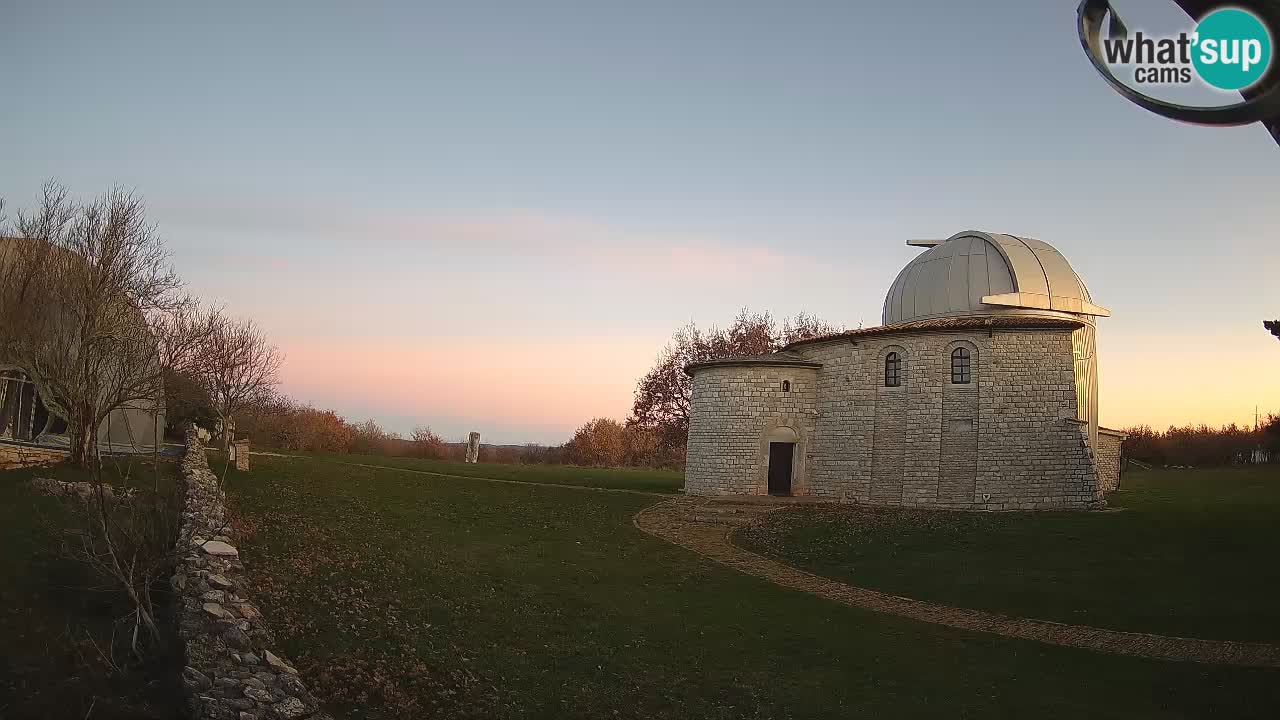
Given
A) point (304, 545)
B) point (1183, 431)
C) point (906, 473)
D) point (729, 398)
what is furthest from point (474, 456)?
point (1183, 431)

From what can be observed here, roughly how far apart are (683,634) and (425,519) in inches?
372

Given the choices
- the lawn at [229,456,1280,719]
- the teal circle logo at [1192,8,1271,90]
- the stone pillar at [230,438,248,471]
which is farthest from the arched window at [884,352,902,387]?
the teal circle logo at [1192,8,1271,90]

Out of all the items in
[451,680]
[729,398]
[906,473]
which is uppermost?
[729,398]

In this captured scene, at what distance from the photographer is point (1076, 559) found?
16516 millimetres

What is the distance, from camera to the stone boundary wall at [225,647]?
698cm

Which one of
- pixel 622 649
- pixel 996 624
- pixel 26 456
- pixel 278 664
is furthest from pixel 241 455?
pixel 996 624

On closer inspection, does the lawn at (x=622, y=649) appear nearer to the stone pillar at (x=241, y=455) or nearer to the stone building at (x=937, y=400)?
the stone pillar at (x=241, y=455)

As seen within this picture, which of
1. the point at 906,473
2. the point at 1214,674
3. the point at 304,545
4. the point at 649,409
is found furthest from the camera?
the point at 649,409

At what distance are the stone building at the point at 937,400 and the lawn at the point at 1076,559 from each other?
1.96 meters

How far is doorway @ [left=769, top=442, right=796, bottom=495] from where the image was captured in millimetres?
27906

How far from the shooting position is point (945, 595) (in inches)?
551

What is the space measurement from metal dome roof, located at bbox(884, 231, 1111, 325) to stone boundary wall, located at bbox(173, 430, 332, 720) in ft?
75.0

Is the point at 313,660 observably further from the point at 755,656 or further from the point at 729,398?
the point at 729,398

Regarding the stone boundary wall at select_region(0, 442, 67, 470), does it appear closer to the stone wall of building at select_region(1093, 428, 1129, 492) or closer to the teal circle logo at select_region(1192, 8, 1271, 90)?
the teal circle logo at select_region(1192, 8, 1271, 90)
